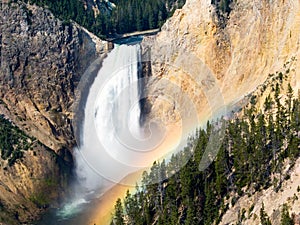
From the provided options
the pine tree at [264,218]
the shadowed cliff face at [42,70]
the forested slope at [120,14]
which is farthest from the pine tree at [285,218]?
the forested slope at [120,14]

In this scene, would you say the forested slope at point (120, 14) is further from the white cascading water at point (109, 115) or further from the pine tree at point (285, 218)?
the pine tree at point (285, 218)

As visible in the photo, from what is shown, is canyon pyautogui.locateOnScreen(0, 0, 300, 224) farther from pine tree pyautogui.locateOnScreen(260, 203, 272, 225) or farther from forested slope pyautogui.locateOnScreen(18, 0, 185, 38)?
pine tree pyautogui.locateOnScreen(260, 203, 272, 225)

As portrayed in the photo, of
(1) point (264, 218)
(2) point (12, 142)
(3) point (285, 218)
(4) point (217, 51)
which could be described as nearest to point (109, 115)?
(2) point (12, 142)

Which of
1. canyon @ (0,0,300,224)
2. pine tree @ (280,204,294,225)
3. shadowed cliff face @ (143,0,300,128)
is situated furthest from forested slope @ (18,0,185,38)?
pine tree @ (280,204,294,225)

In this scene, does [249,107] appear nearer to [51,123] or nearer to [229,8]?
[229,8]

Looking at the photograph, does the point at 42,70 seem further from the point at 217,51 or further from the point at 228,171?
the point at 228,171

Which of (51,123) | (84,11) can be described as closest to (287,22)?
(51,123)
